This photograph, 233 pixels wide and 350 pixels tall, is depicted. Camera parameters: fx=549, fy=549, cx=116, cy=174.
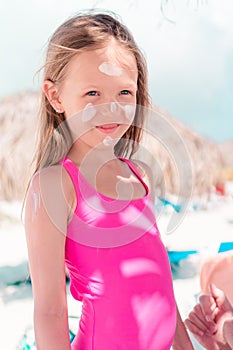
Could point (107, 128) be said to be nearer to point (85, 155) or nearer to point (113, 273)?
point (85, 155)

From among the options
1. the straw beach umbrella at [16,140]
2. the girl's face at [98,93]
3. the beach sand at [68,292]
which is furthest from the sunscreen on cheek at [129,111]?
the straw beach umbrella at [16,140]

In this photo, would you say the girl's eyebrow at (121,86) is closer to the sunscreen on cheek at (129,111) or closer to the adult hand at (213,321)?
the sunscreen on cheek at (129,111)

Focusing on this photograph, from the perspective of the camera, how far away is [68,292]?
257cm

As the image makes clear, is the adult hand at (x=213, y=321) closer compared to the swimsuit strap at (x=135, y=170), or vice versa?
the swimsuit strap at (x=135, y=170)

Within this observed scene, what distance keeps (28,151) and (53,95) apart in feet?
7.92

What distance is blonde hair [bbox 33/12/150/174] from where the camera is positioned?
3.46 feet

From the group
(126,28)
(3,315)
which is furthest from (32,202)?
(3,315)

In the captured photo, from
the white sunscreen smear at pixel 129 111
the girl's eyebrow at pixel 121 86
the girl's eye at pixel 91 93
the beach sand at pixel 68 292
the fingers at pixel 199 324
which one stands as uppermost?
the girl's eyebrow at pixel 121 86

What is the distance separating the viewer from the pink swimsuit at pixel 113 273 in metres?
1.02

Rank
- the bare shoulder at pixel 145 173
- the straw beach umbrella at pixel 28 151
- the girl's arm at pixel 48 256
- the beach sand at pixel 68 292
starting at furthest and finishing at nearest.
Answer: the straw beach umbrella at pixel 28 151 < the beach sand at pixel 68 292 < the bare shoulder at pixel 145 173 < the girl's arm at pixel 48 256

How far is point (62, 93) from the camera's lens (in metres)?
1.07

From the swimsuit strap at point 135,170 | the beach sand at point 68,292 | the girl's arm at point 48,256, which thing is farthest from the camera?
the beach sand at point 68,292

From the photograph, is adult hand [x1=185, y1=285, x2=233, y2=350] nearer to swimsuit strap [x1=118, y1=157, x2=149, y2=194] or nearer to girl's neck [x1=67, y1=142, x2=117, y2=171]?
swimsuit strap [x1=118, y1=157, x2=149, y2=194]

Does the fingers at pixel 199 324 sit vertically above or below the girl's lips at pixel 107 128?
below
